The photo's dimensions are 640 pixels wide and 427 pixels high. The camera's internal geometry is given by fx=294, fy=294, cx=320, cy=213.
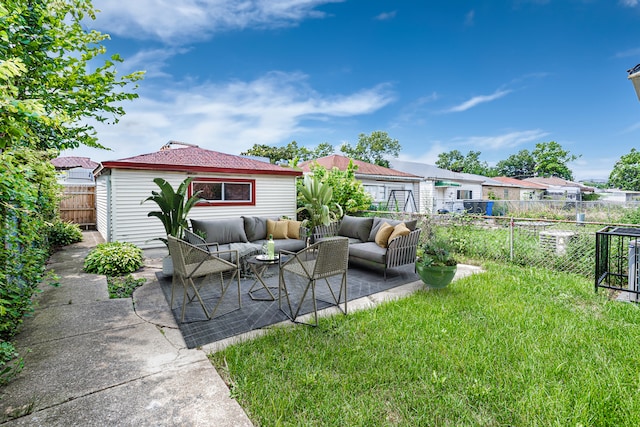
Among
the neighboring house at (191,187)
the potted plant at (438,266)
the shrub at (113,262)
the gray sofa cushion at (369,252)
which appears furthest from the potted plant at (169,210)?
the potted plant at (438,266)

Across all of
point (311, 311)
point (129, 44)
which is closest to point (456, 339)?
point (311, 311)

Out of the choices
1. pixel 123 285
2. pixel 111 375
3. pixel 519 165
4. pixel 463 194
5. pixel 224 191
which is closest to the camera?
pixel 111 375

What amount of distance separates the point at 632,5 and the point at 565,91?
13259 mm

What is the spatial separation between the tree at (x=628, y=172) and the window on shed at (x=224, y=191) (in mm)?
44544

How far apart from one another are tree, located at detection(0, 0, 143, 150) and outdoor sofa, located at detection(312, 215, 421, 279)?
4388 mm

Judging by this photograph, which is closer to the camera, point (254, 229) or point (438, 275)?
point (438, 275)

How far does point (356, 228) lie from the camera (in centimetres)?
651

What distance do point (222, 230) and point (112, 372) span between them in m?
3.75

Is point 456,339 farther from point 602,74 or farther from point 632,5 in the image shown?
point 602,74

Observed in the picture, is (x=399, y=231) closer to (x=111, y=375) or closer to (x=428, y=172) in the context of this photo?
(x=111, y=375)

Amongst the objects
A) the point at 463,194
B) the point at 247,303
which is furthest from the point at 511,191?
the point at 247,303

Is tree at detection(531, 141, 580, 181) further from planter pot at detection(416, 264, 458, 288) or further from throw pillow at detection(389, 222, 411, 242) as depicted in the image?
planter pot at detection(416, 264, 458, 288)

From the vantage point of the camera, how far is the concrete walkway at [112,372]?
1.93 m

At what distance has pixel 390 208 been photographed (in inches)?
631
